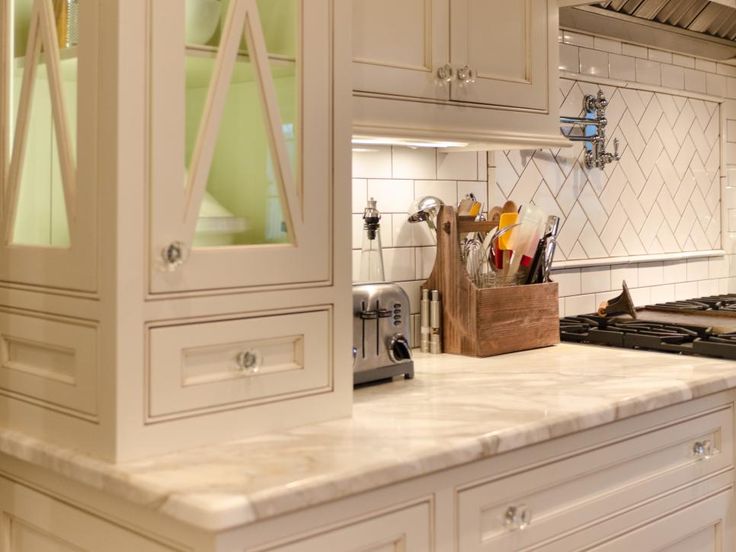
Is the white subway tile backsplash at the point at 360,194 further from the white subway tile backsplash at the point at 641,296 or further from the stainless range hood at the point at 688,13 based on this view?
the white subway tile backsplash at the point at 641,296

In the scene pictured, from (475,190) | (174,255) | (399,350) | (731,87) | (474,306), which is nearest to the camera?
(174,255)

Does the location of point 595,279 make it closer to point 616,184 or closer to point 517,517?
point 616,184

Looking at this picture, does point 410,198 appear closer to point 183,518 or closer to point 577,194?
point 577,194

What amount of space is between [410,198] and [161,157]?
1.21 metres

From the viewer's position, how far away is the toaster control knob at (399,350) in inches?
85.3

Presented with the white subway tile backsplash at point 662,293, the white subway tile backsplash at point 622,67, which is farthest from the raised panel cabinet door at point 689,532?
the white subway tile backsplash at point 622,67

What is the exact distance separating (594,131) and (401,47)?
4.23 ft

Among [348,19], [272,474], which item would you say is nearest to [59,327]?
[272,474]

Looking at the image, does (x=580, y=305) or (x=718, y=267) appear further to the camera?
(x=718, y=267)

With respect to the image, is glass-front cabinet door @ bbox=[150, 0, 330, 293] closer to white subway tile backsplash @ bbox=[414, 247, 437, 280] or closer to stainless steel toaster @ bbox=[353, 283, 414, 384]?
stainless steel toaster @ bbox=[353, 283, 414, 384]

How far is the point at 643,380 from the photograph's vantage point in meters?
2.14

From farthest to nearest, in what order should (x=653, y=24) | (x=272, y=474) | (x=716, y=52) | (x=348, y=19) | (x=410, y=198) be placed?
(x=716, y=52), (x=653, y=24), (x=410, y=198), (x=348, y=19), (x=272, y=474)

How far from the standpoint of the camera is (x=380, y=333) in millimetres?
2158

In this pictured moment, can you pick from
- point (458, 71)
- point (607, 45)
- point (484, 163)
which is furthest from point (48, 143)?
point (607, 45)
